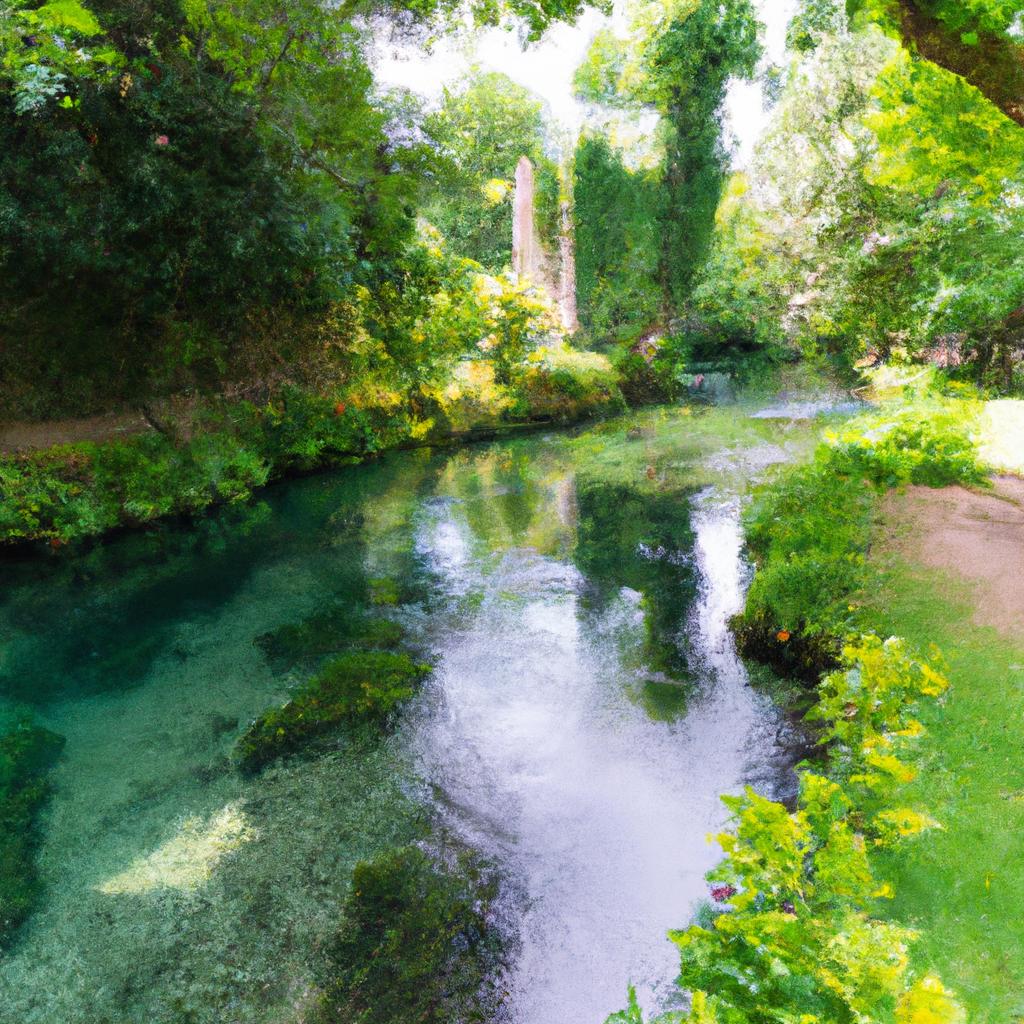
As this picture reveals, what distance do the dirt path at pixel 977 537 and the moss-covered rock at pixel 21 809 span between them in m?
6.22

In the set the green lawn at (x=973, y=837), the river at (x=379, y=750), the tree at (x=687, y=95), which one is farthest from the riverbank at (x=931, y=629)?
the tree at (x=687, y=95)

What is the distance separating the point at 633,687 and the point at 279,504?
770 centimetres

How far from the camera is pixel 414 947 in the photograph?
11.9ft

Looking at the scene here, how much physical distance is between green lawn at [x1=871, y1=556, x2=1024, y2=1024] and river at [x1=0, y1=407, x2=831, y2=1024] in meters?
1.14

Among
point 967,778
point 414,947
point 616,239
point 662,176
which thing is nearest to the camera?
point 967,778

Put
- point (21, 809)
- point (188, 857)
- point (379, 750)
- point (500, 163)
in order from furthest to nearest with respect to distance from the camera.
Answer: point (500, 163) → point (379, 750) → point (21, 809) → point (188, 857)

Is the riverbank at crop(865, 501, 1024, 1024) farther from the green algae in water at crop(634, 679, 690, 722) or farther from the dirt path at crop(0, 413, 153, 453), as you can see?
the dirt path at crop(0, 413, 153, 453)

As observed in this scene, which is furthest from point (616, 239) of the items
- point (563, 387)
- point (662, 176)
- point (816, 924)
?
point (816, 924)

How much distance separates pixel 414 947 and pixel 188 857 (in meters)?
1.63

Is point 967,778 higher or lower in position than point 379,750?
higher

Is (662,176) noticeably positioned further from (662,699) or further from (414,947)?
(414,947)

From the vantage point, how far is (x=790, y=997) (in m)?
2.13

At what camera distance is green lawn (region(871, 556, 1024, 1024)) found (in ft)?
8.61

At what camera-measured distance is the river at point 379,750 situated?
11.9 feet
